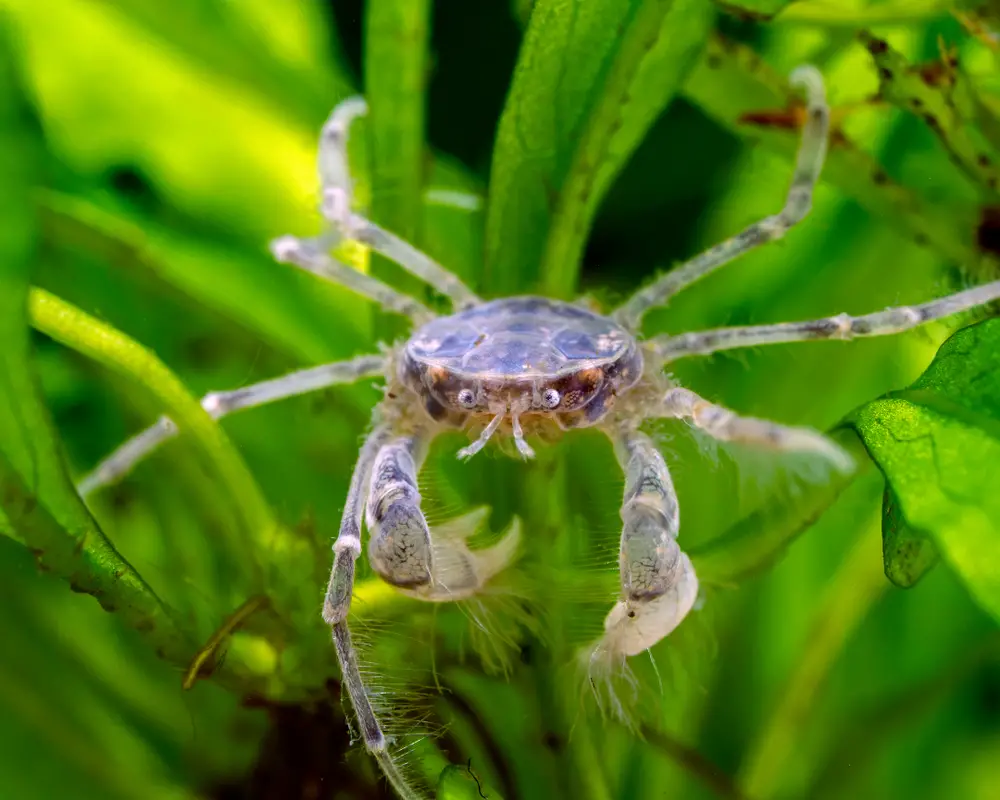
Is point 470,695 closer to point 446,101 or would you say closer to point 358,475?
point 358,475

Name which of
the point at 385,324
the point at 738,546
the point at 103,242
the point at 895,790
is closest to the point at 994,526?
the point at 738,546

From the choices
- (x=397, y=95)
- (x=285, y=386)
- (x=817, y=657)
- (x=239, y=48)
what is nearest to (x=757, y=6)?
(x=397, y=95)

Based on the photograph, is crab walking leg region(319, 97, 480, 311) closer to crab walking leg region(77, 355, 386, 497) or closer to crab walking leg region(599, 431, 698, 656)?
crab walking leg region(77, 355, 386, 497)

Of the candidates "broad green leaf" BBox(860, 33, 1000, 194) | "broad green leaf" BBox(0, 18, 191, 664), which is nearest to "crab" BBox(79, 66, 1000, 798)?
"broad green leaf" BBox(860, 33, 1000, 194)

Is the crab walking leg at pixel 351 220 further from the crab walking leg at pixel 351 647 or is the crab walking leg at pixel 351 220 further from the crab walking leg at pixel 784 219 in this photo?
the crab walking leg at pixel 351 647

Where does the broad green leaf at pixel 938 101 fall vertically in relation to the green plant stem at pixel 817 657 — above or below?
above

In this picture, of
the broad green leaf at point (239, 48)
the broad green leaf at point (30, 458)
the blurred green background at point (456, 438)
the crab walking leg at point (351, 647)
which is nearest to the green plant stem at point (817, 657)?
the blurred green background at point (456, 438)
